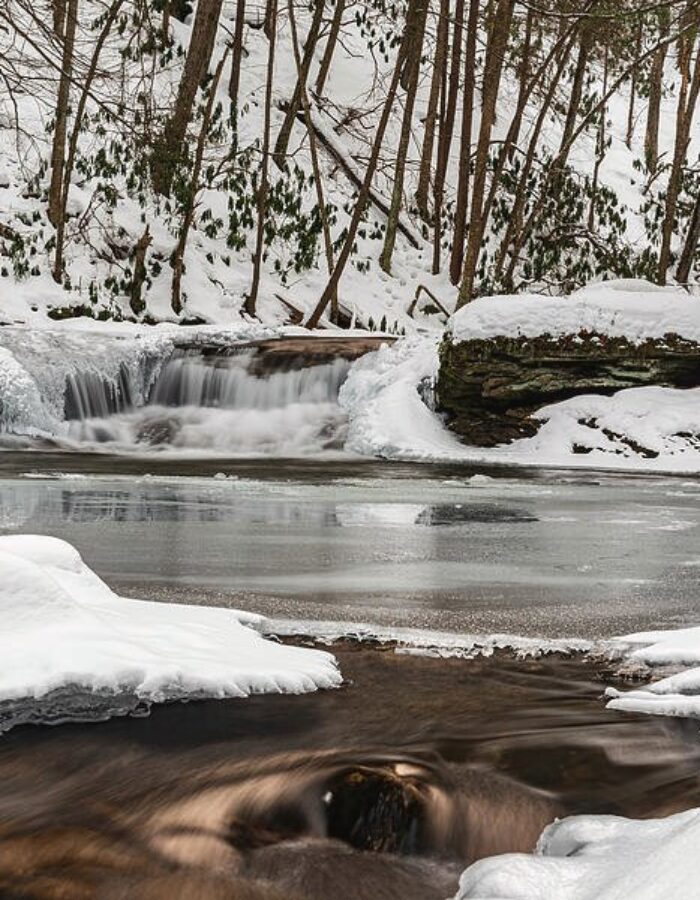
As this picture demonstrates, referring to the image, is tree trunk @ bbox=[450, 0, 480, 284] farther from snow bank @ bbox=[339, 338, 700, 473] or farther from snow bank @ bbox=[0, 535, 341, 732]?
snow bank @ bbox=[0, 535, 341, 732]

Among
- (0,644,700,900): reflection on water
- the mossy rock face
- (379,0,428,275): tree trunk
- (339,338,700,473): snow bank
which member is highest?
(379,0,428,275): tree trunk

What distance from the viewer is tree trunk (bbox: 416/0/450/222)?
23219 mm

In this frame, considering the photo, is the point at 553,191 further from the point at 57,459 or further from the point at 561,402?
the point at 57,459

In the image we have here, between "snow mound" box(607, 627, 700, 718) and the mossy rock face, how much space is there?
9.75m

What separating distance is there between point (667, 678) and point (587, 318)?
10.5 metres

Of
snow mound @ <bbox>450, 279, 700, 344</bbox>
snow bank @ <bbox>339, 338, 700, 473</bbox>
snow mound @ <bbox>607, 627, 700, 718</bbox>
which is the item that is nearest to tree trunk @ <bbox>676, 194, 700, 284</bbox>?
snow mound @ <bbox>450, 279, 700, 344</bbox>

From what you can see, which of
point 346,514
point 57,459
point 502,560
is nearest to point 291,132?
point 57,459

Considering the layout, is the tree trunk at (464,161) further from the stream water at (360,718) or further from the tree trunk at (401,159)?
the stream water at (360,718)

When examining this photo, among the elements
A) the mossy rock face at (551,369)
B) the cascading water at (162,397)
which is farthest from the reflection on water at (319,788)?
the cascading water at (162,397)

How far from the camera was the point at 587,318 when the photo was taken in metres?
13.4

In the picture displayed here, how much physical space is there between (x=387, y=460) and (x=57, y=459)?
3.74m

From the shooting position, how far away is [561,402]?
1350 cm

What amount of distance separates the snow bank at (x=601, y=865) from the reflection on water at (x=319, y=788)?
0.08m

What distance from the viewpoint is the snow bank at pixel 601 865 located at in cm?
168
